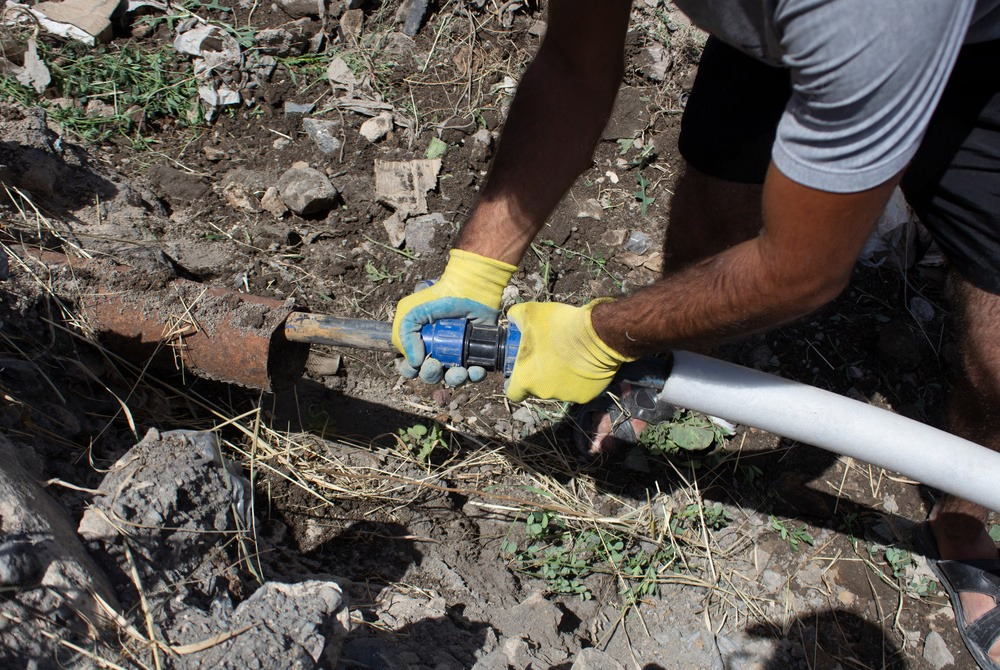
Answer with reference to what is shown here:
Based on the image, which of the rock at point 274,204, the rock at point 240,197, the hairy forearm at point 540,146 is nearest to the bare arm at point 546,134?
the hairy forearm at point 540,146

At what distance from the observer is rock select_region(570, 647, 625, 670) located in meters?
1.76

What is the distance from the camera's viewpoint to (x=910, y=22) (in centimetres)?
103

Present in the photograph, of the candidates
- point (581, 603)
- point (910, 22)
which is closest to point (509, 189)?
point (910, 22)

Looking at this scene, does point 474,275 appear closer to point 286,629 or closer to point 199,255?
point 286,629

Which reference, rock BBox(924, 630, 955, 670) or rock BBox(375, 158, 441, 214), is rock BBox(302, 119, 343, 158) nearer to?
rock BBox(375, 158, 441, 214)

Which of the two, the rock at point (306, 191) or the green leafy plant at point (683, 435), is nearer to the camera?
the green leafy plant at point (683, 435)

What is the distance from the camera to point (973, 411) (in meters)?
2.21

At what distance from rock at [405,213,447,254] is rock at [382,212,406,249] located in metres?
0.02

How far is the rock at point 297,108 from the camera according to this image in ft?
10.8

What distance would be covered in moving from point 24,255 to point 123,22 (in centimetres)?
189

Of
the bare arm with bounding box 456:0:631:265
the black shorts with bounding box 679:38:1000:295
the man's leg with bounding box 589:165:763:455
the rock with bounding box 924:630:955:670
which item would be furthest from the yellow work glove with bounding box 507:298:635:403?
the rock with bounding box 924:630:955:670

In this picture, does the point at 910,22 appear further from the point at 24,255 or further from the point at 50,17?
the point at 50,17

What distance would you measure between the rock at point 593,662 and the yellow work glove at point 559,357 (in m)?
0.66

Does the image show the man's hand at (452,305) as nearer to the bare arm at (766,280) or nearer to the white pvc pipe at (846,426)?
the bare arm at (766,280)
